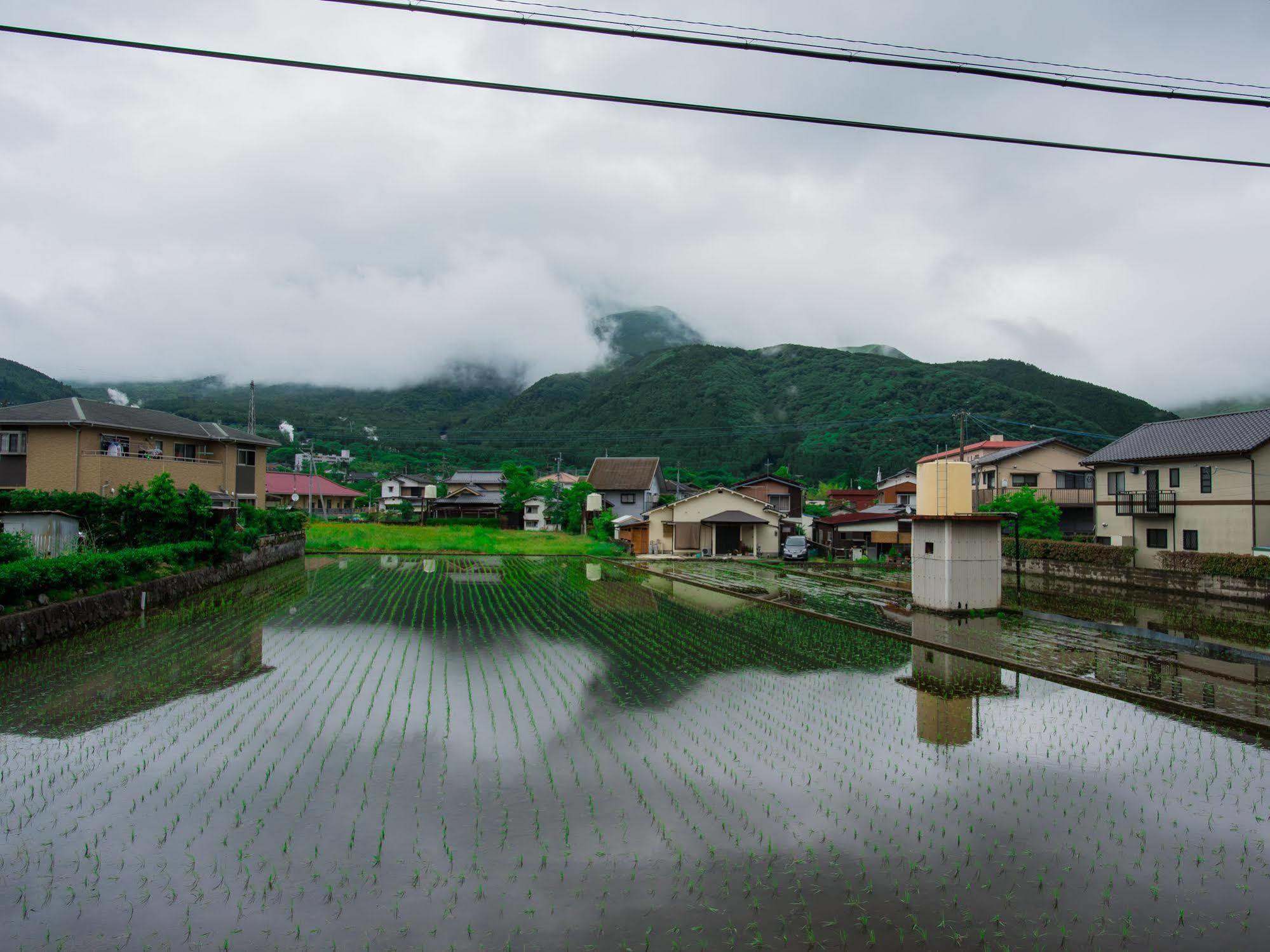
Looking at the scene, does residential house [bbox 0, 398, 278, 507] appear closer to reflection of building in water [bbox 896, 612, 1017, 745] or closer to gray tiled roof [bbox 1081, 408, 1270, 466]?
reflection of building in water [bbox 896, 612, 1017, 745]

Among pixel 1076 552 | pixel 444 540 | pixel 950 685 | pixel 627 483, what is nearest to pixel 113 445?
pixel 444 540

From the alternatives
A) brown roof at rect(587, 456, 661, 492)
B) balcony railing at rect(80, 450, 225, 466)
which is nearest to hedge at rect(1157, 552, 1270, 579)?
brown roof at rect(587, 456, 661, 492)

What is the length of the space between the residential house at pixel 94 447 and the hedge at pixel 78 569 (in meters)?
6.21

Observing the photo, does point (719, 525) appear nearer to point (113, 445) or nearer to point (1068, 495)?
point (1068, 495)

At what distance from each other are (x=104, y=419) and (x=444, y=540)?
19130 mm

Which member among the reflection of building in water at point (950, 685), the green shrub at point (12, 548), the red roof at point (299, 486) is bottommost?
the reflection of building in water at point (950, 685)

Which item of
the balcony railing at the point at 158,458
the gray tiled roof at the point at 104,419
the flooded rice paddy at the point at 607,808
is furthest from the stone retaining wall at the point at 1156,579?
the gray tiled roof at the point at 104,419

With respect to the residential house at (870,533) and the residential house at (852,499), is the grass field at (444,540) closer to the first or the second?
the residential house at (870,533)

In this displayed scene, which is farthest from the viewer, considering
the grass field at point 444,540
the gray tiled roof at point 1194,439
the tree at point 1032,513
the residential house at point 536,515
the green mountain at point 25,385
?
the green mountain at point 25,385

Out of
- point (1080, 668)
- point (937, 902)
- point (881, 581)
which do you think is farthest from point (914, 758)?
point (881, 581)

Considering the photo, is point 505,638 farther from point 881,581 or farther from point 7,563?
point 881,581

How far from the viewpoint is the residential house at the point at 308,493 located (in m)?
54.7

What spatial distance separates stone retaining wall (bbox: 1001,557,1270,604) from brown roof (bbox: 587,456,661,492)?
26133 mm

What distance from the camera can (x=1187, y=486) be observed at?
24906 millimetres
